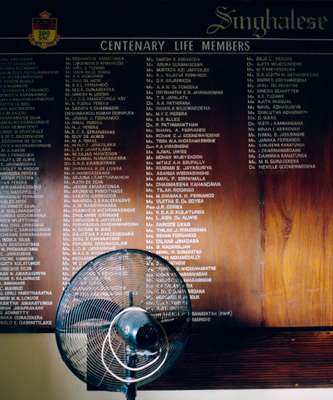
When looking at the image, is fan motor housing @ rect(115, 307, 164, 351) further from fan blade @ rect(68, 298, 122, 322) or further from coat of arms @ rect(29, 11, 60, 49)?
coat of arms @ rect(29, 11, 60, 49)

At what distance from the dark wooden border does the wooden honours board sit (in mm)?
87

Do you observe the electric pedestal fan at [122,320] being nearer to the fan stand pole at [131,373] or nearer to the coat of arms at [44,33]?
the fan stand pole at [131,373]

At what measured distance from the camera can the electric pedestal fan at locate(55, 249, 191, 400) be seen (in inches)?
60.2

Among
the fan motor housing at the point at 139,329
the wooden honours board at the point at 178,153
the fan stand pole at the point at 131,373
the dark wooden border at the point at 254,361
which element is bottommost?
the dark wooden border at the point at 254,361

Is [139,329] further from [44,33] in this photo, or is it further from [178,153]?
[44,33]

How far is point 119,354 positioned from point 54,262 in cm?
72

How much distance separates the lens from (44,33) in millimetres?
2283

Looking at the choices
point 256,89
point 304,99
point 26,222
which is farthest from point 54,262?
point 304,99

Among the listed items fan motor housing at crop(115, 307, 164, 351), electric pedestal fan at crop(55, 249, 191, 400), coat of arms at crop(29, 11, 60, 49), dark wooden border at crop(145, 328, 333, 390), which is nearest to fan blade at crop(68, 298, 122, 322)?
electric pedestal fan at crop(55, 249, 191, 400)

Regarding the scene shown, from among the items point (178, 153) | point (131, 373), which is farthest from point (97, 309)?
point (178, 153)

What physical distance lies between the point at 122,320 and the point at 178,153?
3.42 ft

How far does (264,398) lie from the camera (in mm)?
2195

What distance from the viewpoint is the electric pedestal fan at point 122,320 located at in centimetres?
153

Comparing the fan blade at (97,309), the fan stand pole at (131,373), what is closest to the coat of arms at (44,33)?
the fan blade at (97,309)
